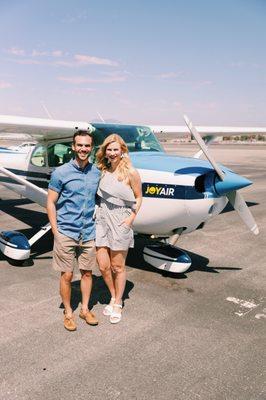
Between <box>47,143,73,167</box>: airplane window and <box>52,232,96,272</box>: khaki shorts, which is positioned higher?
<box>47,143,73,167</box>: airplane window

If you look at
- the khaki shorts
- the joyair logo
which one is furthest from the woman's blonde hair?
the joyair logo

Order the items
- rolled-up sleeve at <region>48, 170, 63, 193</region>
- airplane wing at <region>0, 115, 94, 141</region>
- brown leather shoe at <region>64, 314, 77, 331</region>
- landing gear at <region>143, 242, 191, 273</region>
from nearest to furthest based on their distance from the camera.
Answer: rolled-up sleeve at <region>48, 170, 63, 193</region> → brown leather shoe at <region>64, 314, 77, 331</region> → landing gear at <region>143, 242, 191, 273</region> → airplane wing at <region>0, 115, 94, 141</region>

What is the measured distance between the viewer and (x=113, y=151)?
11.9 ft

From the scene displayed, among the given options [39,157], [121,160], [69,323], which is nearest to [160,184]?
[121,160]

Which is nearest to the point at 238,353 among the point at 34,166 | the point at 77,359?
the point at 77,359

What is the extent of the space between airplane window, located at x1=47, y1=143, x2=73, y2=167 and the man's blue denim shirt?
2.62 meters

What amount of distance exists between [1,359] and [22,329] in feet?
1.72

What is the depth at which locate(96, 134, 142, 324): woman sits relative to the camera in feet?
12.0

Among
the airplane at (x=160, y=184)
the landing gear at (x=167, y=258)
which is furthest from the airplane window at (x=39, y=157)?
the landing gear at (x=167, y=258)

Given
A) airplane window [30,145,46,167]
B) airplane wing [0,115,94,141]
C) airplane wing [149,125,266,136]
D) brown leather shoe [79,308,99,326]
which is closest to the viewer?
brown leather shoe [79,308,99,326]

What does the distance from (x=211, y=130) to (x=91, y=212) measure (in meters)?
6.07

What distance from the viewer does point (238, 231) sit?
316 inches

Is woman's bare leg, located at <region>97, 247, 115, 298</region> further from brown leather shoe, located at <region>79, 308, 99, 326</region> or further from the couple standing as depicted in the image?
brown leather shoe, located at <region>79, 308, 99, 326</region>

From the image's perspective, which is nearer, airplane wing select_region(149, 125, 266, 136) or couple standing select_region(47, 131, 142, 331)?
couple standing select_region(47, 131, 142, 331)
